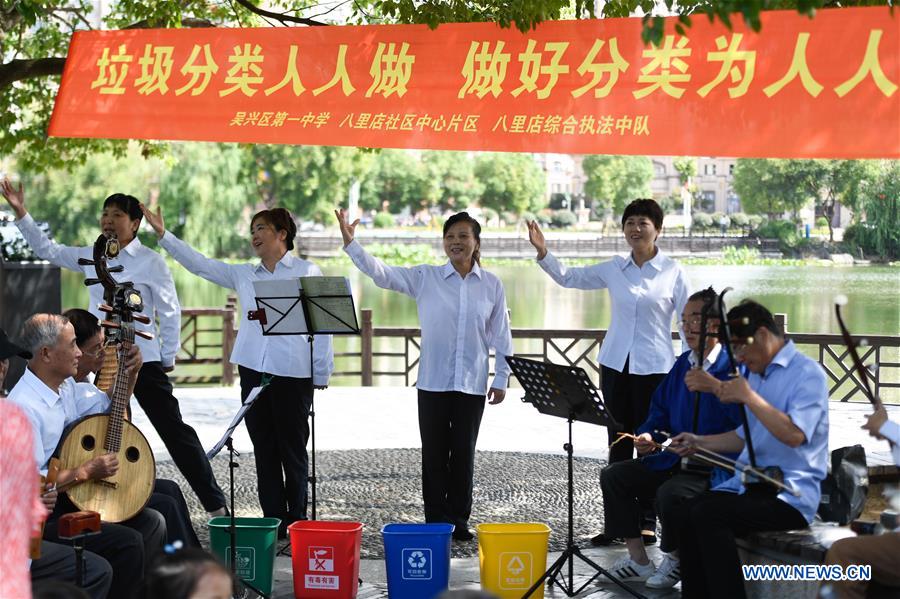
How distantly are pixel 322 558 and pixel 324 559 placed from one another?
10mm

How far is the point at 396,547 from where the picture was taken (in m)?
5.51

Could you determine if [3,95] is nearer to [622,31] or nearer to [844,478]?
[622,31]

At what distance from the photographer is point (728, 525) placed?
192 inches

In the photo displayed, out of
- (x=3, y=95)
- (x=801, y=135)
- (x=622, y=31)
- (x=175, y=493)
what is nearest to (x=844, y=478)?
(x=801, y=135)

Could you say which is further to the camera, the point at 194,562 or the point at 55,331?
the point at 55,331

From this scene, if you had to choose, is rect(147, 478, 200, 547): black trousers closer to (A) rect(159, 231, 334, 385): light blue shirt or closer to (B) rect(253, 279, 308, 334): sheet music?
(B) rect(253, 279, 308, 334): sheet music

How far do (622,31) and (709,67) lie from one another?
0.49 meters

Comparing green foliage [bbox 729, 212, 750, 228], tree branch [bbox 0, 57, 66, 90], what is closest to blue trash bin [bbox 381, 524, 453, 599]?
tree branch [bbox 0, 57, 66, 90]

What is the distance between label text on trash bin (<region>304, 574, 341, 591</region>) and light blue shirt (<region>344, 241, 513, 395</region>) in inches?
56.1

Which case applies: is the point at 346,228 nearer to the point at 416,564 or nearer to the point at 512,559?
the point at 416,564

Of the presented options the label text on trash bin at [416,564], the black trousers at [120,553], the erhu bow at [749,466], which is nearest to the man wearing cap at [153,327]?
the label text on trash bin at [416,564]

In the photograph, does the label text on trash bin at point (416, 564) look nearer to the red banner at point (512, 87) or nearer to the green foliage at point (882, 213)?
the red banner at point (512, 87)

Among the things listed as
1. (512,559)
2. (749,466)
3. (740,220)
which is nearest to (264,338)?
(512,559)

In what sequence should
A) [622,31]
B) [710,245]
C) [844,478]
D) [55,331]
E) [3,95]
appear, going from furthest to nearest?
[710,245], [3,95], [622,31], [844,478], [55,331]
